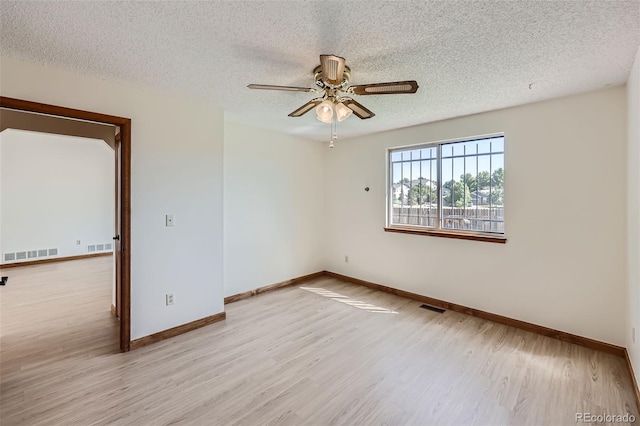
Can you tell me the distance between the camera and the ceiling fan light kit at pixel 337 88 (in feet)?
5.82

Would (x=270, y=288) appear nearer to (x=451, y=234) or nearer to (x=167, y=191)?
(x=167, y=191)

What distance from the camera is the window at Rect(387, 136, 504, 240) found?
336 cm

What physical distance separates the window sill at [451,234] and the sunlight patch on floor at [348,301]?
111 cm

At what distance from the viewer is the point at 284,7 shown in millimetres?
1496

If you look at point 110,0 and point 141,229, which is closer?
point 110,0

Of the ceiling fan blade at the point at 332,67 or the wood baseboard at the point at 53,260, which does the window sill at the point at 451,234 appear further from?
the wood baseboard at the point at 53,260

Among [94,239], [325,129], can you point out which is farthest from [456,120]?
[94,239]

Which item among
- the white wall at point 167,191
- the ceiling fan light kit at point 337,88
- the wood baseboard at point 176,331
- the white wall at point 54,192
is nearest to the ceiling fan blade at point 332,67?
the ceiling fan light kit at point 337,88

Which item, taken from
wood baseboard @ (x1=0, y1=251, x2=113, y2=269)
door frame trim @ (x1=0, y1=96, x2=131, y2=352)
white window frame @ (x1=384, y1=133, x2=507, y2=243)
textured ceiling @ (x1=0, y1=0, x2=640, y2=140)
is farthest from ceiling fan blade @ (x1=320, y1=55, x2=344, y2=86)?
wood baseboard @ (x1=0, y1=251, x2=113, y2=269)

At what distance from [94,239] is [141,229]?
18.4ft

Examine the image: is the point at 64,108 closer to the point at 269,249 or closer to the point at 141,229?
the point at 141,229

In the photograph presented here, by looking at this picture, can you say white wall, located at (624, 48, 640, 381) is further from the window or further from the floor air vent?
the floor air vent

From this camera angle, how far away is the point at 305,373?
2320 millimetres

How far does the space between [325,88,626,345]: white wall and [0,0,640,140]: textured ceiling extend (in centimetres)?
38
